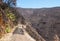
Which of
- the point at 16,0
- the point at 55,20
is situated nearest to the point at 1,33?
the point at 16,0

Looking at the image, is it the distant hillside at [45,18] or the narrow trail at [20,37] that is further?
the distant hillside at [45,18]

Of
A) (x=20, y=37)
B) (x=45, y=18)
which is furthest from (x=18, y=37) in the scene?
(x=45, y=18)

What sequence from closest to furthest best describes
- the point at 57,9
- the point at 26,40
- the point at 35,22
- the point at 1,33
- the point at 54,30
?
the point at 26,40 → the point at 1,33 → the point at 54,30 → the point at 35,22 → the point at 57,9

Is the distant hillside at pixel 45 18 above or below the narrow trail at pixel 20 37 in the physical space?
below

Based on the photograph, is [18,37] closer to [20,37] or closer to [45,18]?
[20,37]

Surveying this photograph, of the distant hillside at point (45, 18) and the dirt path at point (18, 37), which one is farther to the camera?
the distant hillside at point (45, 18)

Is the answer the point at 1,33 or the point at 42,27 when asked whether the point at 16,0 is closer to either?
the point at 1,33

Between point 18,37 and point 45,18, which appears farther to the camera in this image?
point 45,18

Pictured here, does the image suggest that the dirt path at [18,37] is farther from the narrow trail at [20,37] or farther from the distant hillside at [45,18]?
the distant hillside at [45,18]

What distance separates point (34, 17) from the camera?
205 feet

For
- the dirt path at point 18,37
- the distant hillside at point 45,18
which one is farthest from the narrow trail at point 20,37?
the distant hillside at point 45,18

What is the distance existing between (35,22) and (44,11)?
546 centimetres

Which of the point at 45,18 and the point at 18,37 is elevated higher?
the point at 18,37

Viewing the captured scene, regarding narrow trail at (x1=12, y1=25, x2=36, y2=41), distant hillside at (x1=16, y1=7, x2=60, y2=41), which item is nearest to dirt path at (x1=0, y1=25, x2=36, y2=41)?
narrow trail at (x1=12, y1=25, x2=36, y2=41)
